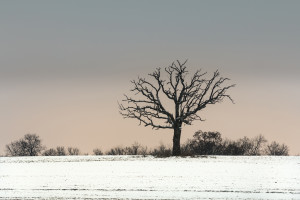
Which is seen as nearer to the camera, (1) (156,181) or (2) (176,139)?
(1) (156,181)

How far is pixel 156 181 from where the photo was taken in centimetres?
3759

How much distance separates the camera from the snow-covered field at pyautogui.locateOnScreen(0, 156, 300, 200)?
31.3m

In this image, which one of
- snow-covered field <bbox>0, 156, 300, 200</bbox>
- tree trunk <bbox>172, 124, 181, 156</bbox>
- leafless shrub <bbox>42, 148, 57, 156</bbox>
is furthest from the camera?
leafless shrub <bbox>42, 148, 57, 156</bbox>

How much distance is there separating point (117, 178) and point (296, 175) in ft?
40.8

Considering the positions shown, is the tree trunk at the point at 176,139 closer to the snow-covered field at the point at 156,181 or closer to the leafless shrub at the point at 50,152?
the snow-covered field at the point at 156,181

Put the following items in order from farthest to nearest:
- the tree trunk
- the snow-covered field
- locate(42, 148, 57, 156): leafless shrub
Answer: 1. locate(42, 148, 57, 156): leafless shrub
2. the tree trunk
3. the snow-covered field

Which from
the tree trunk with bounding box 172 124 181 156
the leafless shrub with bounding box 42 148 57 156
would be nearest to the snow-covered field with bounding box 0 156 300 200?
the tree trunk with bounding box 172 124 181 156

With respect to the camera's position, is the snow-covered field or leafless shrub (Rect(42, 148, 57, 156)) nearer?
the snow-covered field

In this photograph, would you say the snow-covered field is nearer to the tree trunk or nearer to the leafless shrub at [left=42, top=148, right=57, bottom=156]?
the tree trunk

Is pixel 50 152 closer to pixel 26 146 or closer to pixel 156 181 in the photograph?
pixel 26 146

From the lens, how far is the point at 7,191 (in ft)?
111

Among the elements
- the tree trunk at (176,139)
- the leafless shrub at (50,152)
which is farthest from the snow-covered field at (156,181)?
the leafless shrub at (50,152)

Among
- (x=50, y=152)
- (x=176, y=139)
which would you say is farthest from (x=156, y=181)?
(x=50, y=152)

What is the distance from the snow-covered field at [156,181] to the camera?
1231 inches
